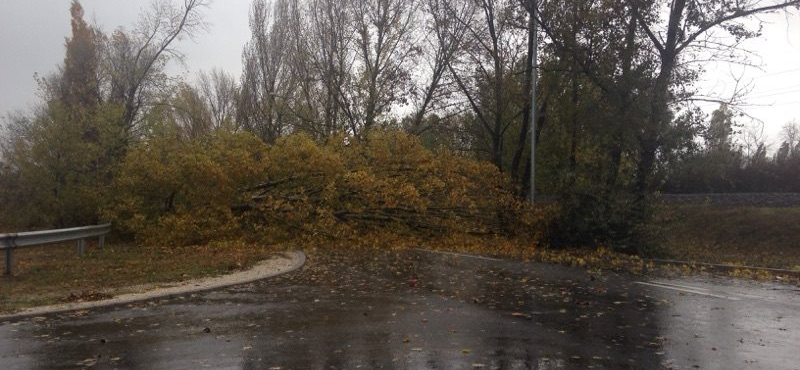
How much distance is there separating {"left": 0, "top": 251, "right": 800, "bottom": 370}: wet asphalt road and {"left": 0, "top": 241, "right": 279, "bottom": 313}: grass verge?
5.73 feet

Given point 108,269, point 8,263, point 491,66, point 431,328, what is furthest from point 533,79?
point 431,328

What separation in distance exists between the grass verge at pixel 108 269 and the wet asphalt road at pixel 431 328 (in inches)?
68.8

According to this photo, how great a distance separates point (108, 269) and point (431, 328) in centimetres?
876

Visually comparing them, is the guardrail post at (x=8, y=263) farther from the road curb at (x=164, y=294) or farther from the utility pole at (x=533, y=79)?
the utility pole at (x=533, y=79)

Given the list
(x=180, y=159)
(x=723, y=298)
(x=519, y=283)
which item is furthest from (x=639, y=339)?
(x=180, y=159)

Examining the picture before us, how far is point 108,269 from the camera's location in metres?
14.0

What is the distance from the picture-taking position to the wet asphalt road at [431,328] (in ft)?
21.4

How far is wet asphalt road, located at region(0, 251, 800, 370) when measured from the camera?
6.53 meters

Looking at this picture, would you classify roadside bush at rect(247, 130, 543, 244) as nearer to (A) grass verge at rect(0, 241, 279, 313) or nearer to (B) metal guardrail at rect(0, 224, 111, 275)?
(A) grass verge at rect(0, 241, 279, 313)

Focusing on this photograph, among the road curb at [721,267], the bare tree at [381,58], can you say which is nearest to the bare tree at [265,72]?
the bare tree at [381,58]

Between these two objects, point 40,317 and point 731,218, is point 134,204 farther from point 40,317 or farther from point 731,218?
point 731,218

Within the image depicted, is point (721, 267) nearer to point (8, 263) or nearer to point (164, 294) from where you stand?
point (164, 294)

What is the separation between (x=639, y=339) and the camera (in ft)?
24.6

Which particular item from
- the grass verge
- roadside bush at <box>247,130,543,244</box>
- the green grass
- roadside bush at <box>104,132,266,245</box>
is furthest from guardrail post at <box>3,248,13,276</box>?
the green grass
